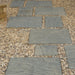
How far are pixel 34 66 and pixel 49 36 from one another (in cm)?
74

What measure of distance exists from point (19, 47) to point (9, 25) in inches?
29.5

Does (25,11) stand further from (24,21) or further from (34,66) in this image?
(34,66)

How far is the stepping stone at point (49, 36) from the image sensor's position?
7.26ft

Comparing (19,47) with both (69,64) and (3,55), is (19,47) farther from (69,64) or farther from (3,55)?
(69,64)

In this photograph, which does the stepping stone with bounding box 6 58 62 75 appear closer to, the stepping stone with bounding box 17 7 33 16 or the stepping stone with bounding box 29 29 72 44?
the stepping stone with bounding box 29 29 72 44

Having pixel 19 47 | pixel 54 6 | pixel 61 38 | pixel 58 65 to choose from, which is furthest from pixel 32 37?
pixel 54 6

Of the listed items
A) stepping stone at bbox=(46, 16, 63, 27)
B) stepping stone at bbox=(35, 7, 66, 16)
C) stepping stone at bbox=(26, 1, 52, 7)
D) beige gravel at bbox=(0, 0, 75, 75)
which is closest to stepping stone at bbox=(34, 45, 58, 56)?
beige gravel at bbox=(0, 0, 75, 75)

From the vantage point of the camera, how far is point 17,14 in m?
3.12

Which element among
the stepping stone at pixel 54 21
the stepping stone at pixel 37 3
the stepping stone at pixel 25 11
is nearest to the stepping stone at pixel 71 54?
the stepping stone at pixel 54 21

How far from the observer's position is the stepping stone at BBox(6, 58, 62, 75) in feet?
5.49

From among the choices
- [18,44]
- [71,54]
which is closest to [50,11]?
[18,44]

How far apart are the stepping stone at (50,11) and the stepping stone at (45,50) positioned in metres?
1.23

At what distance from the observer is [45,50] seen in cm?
203

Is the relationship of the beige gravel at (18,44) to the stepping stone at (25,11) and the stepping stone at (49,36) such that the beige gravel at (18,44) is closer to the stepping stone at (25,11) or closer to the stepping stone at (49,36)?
the stepping stone at (49,36)
